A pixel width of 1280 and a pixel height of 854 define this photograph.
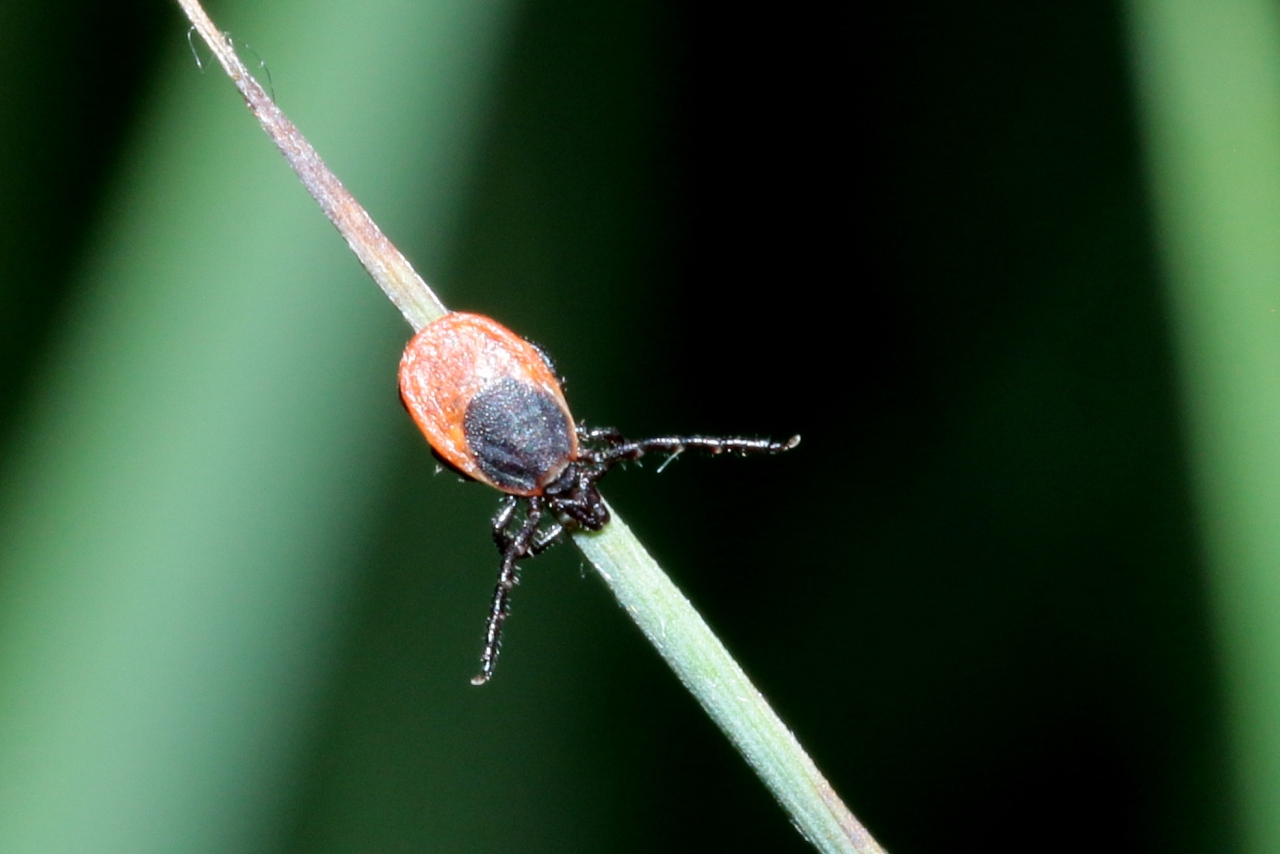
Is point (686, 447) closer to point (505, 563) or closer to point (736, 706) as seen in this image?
point (505, 563)

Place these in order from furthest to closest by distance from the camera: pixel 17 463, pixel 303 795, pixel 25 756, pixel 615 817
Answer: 1. pixel 615 817
2. pixel 303 795
3. pixel 17 463
4. pixel 25 756

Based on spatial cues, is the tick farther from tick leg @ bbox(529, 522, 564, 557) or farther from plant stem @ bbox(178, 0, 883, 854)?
plant stem @ bbox(178, 0, 883, 854)

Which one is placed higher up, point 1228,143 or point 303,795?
point 303,795

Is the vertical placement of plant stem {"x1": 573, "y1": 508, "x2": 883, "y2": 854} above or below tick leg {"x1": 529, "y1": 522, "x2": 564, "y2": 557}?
below

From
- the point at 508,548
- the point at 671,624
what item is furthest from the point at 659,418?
the point at 671,624

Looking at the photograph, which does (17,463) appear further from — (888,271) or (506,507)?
(888,271)

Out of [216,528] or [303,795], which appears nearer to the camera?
[216,528]

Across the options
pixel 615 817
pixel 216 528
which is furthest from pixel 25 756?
pixel 615 817

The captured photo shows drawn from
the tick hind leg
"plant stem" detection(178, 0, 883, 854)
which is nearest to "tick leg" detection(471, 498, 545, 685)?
the tick hind leg
